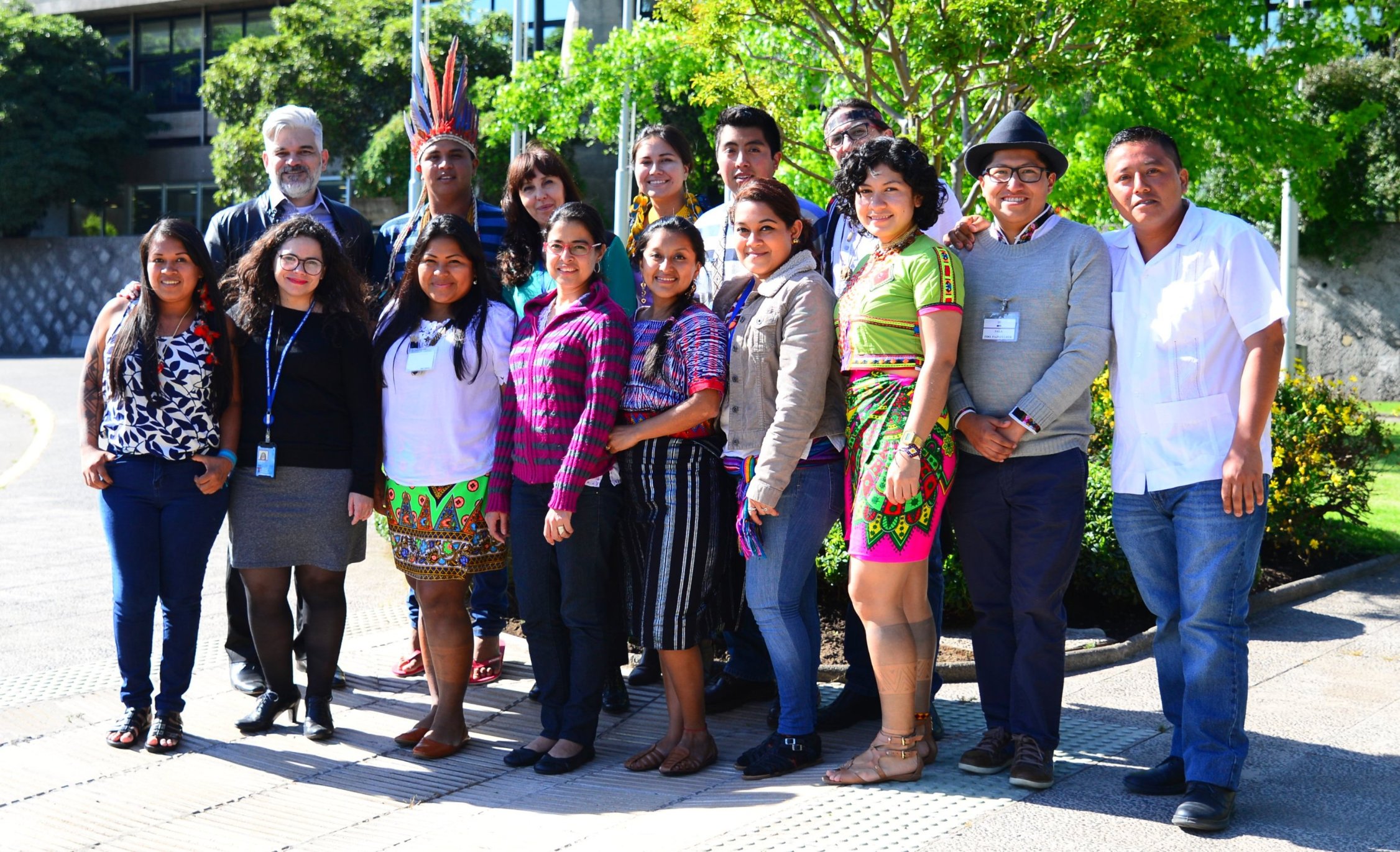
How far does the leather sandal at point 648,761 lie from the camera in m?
4.74

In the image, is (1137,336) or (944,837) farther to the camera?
(1137,336)

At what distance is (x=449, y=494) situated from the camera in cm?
492

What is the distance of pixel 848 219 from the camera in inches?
197

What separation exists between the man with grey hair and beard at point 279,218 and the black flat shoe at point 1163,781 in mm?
3555

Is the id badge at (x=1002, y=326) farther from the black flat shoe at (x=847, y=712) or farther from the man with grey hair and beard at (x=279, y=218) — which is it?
the man with grey hair and beard at (x=279, y=218)

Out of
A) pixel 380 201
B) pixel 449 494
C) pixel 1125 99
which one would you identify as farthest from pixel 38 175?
pixel 449 494

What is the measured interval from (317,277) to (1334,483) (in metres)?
6.89

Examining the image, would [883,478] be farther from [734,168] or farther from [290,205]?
[290,205]

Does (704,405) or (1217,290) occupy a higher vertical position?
(1217,290)

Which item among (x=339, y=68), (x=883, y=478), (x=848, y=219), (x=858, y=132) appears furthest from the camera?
(x=339, y=68)

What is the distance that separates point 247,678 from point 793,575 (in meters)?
2.80

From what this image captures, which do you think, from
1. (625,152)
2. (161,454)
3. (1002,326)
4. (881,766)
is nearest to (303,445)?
(161,454)

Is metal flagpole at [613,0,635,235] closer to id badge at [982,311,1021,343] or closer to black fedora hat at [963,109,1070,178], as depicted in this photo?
black fedora hat at [963,109,1070,178]

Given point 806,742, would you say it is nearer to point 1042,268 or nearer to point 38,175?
point 1042,268
